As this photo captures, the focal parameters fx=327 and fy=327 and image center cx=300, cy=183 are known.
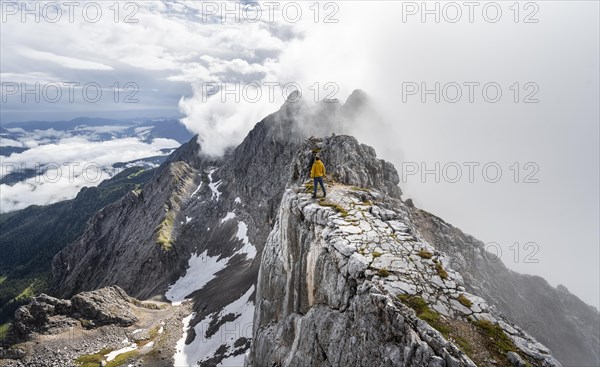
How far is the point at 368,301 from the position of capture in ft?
67.0

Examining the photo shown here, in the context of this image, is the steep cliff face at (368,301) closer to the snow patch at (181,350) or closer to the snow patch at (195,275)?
the snow patch at (181,350)

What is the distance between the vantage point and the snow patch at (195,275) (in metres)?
143

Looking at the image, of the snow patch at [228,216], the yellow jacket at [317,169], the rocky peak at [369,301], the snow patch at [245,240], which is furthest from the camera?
the snow patch at [228,216]

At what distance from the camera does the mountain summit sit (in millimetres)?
18875

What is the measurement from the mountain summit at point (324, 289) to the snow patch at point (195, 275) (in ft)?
2.71

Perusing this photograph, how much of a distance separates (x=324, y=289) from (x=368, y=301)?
18.9ft

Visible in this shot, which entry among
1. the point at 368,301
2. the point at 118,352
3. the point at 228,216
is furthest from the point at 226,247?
the point at 368,301

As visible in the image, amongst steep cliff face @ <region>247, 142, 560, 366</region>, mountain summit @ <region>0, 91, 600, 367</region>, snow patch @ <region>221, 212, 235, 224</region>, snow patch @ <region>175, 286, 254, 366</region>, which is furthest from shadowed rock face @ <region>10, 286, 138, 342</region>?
snow patch @ <region>221, 212, 235, 224</region>

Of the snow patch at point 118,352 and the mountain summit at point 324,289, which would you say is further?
the snow patch at point 118,352

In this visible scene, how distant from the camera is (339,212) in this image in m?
28.9

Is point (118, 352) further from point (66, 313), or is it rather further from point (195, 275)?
point (195, 275)

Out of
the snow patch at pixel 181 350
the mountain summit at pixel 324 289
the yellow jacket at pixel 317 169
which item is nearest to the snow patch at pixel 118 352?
the mountain summit at pixel 324 289

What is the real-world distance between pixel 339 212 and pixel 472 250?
6981 centimetres

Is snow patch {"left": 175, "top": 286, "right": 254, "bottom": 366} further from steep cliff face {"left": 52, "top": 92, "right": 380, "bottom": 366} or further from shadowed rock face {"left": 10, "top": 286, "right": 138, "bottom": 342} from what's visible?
shadowed rock face {"left": 10, "top": 286, "right": 138, "bottom": 342}
